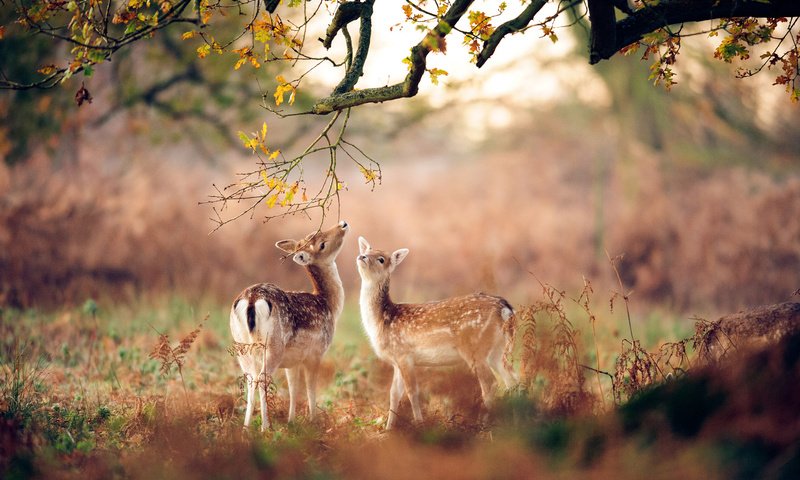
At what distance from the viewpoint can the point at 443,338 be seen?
7.20 meters

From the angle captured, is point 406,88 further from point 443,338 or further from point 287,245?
point 287,245

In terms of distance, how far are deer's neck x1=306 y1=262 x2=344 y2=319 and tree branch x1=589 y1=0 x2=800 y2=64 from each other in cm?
330

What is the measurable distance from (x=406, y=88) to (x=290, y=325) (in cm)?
230

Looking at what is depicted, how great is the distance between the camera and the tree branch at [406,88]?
20.3ft

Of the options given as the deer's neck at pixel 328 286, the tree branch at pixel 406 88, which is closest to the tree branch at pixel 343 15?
the tree branch at pixel 406 88

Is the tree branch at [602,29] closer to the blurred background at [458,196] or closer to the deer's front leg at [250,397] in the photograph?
the deer's front leg at [250,397]

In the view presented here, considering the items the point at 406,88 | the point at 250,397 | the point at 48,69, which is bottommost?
the point at 250,397

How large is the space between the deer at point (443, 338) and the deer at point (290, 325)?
1.89ft

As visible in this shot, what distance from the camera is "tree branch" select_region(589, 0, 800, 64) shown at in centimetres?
630

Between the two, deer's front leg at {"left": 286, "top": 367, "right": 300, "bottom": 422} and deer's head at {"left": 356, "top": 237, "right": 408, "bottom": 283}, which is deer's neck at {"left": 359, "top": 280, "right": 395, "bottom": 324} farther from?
deer's front leg at {"left": 286, "top": 367, "right": 300, "bottom": 422}

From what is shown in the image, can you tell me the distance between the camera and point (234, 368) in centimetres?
925

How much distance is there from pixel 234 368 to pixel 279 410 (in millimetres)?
1866

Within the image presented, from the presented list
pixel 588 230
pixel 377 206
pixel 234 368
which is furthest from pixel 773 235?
pixel 234 368

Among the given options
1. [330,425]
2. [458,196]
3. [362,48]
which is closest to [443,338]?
[330,425]
